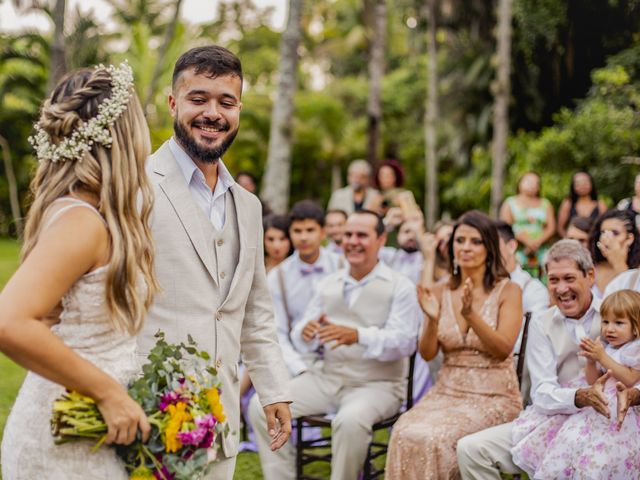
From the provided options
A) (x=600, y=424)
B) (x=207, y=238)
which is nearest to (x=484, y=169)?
(x=600, y=424)

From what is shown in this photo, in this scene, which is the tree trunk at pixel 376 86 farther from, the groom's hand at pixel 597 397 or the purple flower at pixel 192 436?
the purple flower at pixel 192 436

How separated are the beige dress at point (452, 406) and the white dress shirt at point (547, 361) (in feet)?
1.10

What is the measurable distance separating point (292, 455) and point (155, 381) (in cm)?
311

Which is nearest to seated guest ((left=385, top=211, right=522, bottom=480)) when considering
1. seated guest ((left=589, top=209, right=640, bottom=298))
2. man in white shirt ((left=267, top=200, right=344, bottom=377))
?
seated guest ((left=589, top=209, right=640, bottom=298))

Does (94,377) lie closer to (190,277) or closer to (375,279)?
(190,277)

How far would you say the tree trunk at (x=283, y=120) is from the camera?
1129 cm

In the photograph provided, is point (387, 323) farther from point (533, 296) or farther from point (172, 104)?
point (172, 104)

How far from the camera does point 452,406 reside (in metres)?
4.80

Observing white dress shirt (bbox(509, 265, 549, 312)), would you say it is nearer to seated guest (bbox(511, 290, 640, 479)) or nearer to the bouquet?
seated guest (bbox(511, 290, 640, 479))

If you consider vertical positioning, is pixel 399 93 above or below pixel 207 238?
above

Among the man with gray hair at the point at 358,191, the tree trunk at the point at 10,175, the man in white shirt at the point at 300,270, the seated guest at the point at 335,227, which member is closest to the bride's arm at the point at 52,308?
the man in white shirt at the point at 300,270

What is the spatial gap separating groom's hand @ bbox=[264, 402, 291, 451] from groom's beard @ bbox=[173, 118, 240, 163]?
39.5 inches

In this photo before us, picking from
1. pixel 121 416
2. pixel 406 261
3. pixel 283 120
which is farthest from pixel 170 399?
pixel 283 120

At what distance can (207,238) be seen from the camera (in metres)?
2.90
